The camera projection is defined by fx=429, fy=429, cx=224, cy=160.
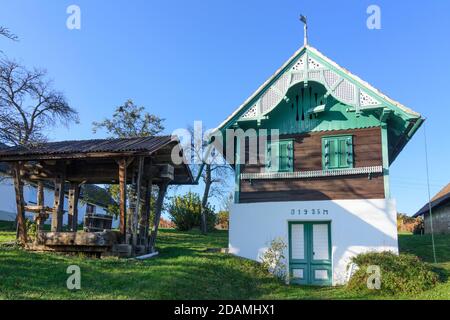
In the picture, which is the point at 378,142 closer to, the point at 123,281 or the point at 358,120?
the point at 358,120

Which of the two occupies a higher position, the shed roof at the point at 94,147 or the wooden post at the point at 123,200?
the shed roof at the point at 94,147

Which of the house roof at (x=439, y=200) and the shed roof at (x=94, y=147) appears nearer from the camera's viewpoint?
the shed roof at (x=94, y=147)

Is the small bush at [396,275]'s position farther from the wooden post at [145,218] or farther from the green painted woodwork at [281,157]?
the wooden post at [145,218]

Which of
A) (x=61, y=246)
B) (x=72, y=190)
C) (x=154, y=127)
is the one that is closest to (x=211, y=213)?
(x=154, y=127)

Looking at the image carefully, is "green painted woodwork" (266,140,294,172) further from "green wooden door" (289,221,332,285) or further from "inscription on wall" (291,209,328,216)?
"green wooden door" (289,221,332,285)

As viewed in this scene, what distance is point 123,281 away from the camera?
1098 centimetres

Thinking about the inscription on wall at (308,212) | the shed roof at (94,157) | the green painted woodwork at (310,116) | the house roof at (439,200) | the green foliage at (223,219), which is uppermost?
the green painted woodwork at (310,116)

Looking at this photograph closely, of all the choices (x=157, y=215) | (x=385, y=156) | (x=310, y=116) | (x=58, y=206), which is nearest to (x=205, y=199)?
(x=157, y=215)

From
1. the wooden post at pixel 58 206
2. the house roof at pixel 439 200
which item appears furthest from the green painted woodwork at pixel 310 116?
the house roof at pixel 439 200

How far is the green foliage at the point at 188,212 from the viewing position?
31656 millimetres

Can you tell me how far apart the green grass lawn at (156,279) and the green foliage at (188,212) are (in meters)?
15.9

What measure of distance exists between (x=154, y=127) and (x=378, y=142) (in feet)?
66.5

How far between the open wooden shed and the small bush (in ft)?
24.4

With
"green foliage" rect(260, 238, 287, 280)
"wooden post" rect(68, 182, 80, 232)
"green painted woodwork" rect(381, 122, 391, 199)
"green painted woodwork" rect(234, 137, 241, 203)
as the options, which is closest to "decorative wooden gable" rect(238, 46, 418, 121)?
"green painted woodwork" rect(381, 122, 391, 199)
